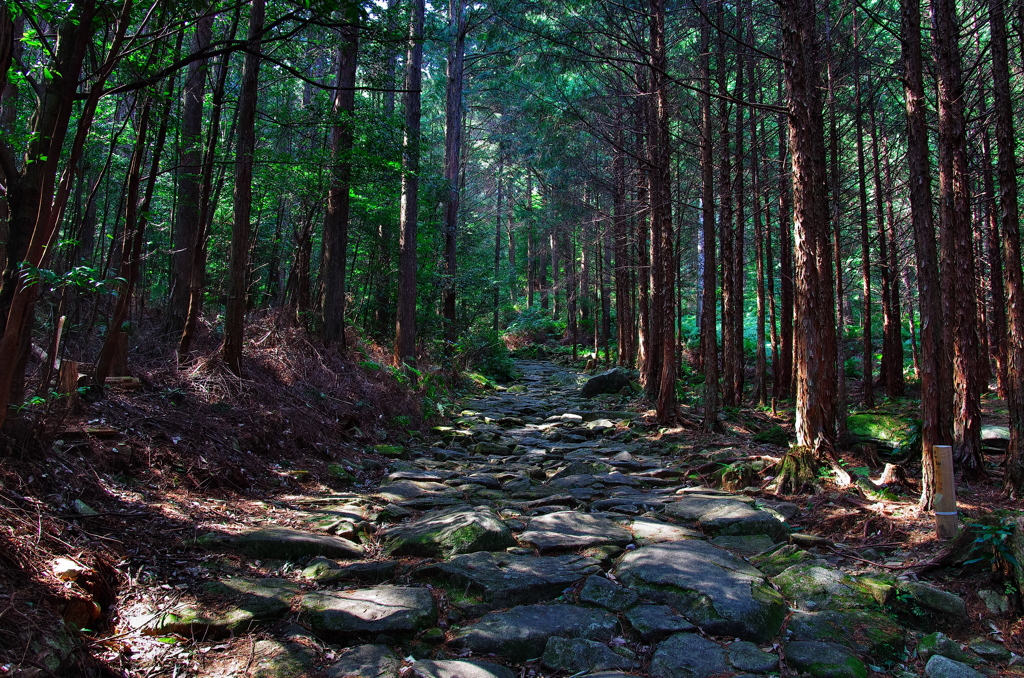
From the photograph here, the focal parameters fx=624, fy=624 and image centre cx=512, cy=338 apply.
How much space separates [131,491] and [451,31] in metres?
20.7

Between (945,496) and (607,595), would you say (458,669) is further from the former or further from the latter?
(945,496)

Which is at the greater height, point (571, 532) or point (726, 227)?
point (726, 227)

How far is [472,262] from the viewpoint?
25.9 meters

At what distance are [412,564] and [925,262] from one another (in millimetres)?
6281

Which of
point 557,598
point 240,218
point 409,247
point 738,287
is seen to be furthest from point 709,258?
point 557,598

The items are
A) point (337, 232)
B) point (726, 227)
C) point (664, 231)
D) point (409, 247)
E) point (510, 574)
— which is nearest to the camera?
point (510, 574)

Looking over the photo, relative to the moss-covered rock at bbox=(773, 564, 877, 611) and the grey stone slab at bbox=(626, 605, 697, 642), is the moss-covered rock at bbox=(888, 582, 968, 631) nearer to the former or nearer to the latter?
the moss-covered rock at bbox=(773, 564, 877, 611)

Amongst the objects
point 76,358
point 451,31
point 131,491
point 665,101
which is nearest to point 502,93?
point 451,31

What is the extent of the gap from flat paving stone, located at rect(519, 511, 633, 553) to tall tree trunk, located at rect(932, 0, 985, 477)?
15.6 feet

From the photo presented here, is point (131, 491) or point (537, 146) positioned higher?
point (537, 146)

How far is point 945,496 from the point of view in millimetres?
5211

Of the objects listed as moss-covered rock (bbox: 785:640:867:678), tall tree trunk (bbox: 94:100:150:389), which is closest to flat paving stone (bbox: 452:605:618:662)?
moss-covered rock (bbox: 785:640:867:678)

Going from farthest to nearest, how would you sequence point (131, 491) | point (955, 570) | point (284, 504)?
point (284, 504), point (131, 491), point (955, 570)

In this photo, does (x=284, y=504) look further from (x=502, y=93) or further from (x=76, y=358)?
(x=502, y=93)
